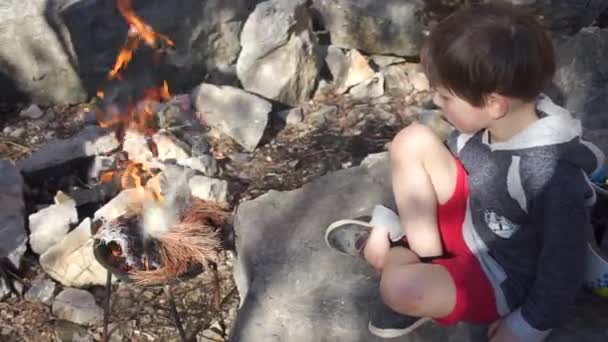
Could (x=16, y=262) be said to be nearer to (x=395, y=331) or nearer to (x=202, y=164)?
(x=202, y=164)

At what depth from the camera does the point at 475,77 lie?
2.08 meters

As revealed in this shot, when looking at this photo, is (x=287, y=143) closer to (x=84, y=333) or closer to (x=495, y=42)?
(x=84, y=333)

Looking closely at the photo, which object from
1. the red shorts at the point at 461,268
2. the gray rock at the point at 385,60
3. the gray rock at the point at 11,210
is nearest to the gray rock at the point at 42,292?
the gray rock at the point at 11,210

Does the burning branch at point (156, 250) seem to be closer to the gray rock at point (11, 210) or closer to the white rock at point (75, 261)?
the white rock at point (75, 261)

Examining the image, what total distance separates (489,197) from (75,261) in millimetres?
1933

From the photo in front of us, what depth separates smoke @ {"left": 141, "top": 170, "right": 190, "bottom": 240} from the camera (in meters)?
2.94

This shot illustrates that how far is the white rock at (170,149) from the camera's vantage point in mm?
3928

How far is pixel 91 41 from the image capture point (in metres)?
4.20

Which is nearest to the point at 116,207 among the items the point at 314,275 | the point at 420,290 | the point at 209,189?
the point at 209,189

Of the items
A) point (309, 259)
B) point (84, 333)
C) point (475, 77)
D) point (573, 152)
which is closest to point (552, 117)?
point (573, 152)

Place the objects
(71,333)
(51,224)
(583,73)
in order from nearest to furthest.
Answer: (71,333)
(51,224)
(583,73)

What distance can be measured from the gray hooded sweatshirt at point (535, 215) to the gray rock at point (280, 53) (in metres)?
2.15

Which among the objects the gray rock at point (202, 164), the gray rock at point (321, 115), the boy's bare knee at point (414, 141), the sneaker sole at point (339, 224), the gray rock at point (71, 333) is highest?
the boy's bare knee at point (414, 141)

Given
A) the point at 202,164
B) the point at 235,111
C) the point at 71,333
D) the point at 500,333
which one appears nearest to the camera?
the point at 500,333
